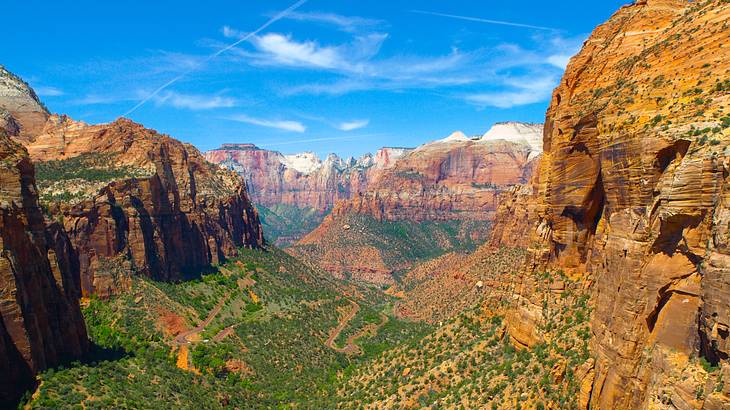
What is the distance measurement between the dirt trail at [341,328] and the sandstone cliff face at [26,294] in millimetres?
42325

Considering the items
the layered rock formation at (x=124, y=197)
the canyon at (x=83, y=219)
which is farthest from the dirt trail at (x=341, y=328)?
the canyon at (x=83, y=219)

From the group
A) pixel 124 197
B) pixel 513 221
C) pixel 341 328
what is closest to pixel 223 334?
pixel 341 328

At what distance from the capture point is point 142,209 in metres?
91.9

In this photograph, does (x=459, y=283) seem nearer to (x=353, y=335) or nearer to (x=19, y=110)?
(x=353, y=335)

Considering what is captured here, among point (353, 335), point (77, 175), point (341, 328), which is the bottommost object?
point (353, 335)

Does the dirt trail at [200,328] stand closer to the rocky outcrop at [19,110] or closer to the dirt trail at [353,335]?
the dirt trail at [353,335]

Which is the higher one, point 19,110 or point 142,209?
point 19,110

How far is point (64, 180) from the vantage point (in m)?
85.4

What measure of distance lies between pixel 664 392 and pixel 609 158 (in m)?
13.2

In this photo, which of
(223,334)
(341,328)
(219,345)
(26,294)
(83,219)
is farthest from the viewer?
(341,328)

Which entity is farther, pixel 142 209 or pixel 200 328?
pixel 142 209

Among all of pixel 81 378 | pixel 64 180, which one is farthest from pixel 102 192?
pixel 81 378

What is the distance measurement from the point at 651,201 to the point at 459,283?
9365 cm

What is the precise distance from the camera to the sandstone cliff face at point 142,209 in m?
80.5
